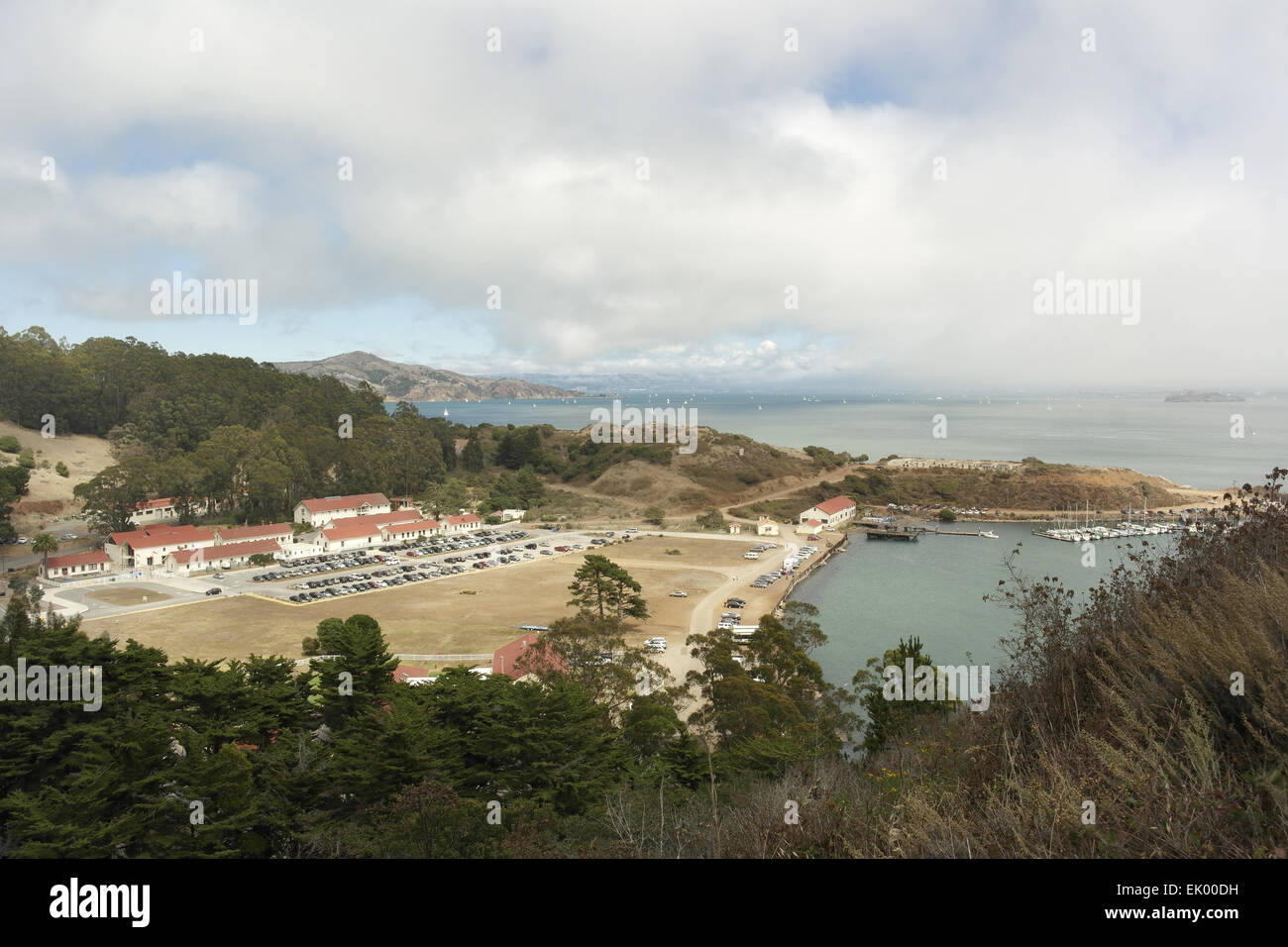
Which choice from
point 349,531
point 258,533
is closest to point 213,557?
point 258,533

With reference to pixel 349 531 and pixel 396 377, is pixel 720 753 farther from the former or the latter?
pixel 396 377

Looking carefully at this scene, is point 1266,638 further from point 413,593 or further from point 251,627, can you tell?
point 413,593

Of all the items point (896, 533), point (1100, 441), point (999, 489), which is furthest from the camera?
point (1100, 441)

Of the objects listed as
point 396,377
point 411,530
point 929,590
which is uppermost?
point 396,377

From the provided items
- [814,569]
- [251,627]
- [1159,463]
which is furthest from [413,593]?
[1159,463]

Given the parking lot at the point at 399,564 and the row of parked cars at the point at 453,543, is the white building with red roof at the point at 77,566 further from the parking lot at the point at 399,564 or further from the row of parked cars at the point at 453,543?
the row of parked cars at the point at 453,543
